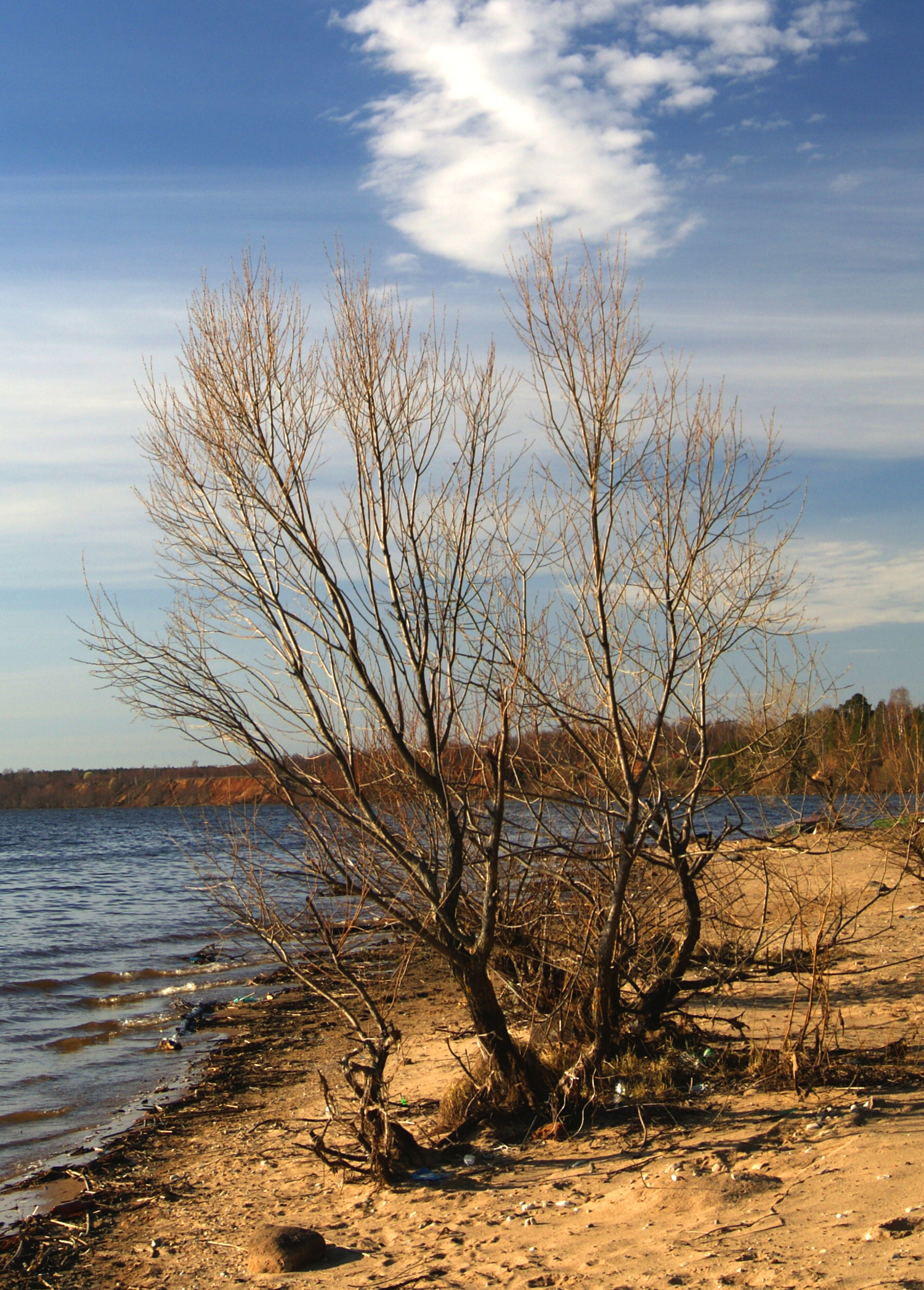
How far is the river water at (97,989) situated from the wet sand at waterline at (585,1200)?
151 centimetres

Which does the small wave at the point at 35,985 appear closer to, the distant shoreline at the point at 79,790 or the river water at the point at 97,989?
the river water at the point at 97,989

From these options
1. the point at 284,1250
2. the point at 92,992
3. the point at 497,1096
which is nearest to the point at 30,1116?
the point at 497,1096

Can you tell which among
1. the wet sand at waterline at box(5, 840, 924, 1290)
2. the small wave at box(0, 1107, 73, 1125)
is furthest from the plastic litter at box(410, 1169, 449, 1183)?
the small wave at box(0, 1107, 73, 1125)

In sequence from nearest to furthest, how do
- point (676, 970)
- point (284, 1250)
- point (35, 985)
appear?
point (284, 1250), point (676, 970), point (35, 985)

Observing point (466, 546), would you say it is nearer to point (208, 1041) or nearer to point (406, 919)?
point (406, 919)

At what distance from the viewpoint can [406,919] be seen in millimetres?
5754

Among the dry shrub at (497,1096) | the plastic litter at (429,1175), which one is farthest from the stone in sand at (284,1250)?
the dry shrub at (497,1096)

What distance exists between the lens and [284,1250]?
4824 mm

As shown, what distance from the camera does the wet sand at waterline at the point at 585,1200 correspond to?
4.04 meters

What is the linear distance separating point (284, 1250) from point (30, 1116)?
5.40m

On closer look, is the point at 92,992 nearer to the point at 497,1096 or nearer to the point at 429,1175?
the point at 497,1096

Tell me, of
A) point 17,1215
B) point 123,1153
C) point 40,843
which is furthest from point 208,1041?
point 40,843

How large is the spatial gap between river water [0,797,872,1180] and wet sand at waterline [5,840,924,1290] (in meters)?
1.51

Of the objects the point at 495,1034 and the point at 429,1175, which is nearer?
the point at 429,1175
